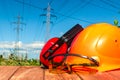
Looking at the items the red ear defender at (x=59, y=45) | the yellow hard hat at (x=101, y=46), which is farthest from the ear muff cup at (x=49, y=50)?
the yellow hard hat at (x=101, y=46)

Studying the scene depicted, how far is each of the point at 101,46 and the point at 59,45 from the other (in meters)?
0.64

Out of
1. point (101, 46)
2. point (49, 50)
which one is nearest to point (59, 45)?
point (49, 50)

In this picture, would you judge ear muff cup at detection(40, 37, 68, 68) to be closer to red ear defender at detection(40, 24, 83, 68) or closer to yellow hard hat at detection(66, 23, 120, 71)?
red ear defender at detection(40, 24, 83, 68)

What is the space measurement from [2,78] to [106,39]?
1.73 m

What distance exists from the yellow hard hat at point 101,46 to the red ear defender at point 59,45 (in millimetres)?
128

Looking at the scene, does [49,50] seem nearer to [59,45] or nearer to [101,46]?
[59,45]

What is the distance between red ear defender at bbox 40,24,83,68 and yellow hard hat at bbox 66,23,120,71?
128mm

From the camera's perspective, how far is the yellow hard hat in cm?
500

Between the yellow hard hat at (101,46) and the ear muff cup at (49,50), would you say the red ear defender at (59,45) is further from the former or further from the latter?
the yellow hard hat at (101,46)

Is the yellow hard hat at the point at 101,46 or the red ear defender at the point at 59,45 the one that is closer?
the yellow hard hat at the point at 101,46

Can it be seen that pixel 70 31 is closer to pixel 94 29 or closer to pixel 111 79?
pixel 94 29

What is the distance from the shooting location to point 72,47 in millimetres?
5383

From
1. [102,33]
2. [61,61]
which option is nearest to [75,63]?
[61,61]

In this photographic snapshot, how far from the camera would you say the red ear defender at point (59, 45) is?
17.3ft
